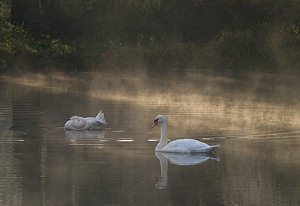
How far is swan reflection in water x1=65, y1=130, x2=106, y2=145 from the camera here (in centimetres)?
1905

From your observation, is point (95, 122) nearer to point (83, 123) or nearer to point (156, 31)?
point (83, 123)

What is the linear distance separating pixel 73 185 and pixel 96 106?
15703 mm

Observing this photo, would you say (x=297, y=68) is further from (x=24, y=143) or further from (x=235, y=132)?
(x=24, y=143)

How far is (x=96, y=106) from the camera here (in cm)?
2878

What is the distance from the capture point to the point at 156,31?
57750 millimetres

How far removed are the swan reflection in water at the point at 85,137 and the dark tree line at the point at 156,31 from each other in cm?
3138

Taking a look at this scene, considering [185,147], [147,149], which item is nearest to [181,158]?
[185,147]

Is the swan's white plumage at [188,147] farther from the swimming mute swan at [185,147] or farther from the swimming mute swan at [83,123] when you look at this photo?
the swimming mute swan at [83,123]

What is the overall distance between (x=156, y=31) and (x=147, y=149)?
40708mm

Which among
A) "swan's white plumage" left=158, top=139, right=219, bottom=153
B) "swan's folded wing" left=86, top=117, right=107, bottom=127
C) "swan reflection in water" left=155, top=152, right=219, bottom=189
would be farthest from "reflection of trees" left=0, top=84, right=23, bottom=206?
"swan's white plumage" left=158, top=139, right=219, bottom=153

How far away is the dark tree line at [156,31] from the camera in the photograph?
52.2 metres

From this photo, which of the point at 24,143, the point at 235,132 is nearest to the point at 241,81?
the point at 235,132

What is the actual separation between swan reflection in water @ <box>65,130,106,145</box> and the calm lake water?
3 cm

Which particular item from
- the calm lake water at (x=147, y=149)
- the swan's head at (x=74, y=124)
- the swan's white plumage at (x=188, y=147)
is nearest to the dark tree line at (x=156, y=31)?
the calm lake water at (x=147, y=149)
